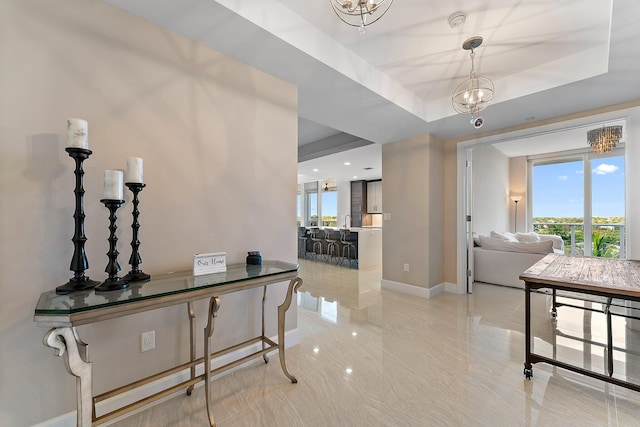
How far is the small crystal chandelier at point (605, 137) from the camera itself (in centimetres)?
415

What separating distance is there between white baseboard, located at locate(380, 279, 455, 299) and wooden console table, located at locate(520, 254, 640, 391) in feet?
5.44

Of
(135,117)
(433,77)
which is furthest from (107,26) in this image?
(433,77)

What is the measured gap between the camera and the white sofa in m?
4.34

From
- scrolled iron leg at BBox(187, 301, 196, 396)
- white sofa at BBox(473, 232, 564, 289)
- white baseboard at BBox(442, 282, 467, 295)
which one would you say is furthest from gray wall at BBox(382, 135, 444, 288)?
scrolled iron leg at BBox(187, 301, 196, 396)

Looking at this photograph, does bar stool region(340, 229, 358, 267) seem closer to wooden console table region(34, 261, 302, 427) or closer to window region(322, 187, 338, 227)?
window region(322, 187, 338, 227)

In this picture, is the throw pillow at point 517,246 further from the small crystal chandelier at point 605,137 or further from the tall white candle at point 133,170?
the tall white candle at point 133,170

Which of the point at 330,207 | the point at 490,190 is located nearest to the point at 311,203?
the point at 330,207

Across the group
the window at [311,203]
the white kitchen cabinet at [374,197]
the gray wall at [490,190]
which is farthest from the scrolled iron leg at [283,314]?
the window at [311,203]

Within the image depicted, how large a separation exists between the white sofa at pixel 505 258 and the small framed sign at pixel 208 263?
4.41m

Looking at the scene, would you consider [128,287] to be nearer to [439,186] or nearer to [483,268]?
[439,186]

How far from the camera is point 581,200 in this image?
6363 mm

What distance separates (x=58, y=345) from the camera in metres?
1.10

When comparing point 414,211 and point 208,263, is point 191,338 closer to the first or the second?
point 208,263

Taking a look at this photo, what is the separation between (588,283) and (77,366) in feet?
9.23
